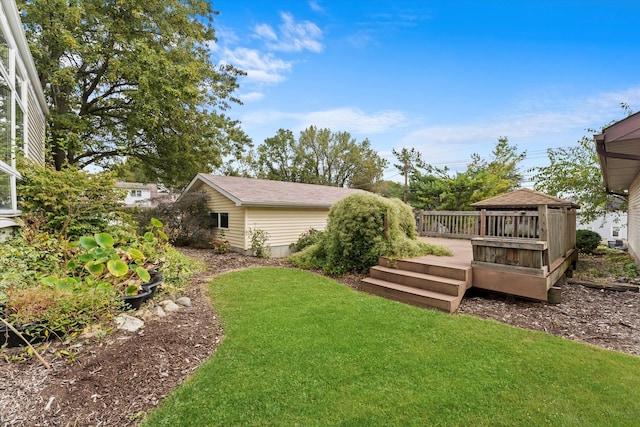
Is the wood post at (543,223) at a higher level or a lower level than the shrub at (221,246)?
higher

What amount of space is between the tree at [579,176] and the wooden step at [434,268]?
8.75 meters

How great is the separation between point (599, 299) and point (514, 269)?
2.01m

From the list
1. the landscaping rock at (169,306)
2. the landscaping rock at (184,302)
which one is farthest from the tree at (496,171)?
the landscaping rock at (169,306)

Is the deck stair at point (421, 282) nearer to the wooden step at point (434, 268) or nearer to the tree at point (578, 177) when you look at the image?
the wooden step at point (434, 268)

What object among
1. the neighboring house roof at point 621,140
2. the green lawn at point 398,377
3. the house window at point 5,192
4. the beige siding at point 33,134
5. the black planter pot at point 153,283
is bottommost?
the green lawn at point 398,377

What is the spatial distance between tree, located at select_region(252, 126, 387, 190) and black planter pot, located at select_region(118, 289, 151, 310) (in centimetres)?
2847

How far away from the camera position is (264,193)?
11.6 m

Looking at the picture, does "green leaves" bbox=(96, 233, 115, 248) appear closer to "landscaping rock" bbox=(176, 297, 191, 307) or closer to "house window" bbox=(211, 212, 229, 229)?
"landscaping rock" bbox=(176, 297, 191, 307)

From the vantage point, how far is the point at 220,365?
112 inches

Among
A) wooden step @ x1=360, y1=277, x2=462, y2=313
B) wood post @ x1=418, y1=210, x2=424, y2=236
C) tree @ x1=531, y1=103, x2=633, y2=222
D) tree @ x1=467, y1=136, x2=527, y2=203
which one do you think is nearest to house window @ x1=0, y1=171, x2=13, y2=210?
wooden step @ x1=360, y1=277, x2=462, y2=313

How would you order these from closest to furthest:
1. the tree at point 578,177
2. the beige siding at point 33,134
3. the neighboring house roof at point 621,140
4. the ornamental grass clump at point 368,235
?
1. the neighboring house roof at point 621,140
2. the beige siding at point 33,134
3. the ornamental grass clump at point 368,235
4. the tree at point 578,177

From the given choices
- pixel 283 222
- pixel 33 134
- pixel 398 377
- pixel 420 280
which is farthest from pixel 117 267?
pixel 283 222

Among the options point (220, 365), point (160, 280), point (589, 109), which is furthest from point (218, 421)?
point (589, 109)

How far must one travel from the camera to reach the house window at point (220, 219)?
11508 mm
